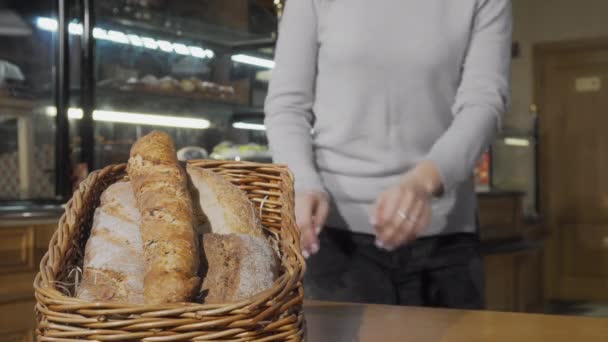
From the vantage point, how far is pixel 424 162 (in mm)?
1125

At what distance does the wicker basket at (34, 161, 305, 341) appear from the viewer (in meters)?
0.62

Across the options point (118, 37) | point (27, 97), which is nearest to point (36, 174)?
point (27, 97)

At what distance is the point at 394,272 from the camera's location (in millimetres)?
1311

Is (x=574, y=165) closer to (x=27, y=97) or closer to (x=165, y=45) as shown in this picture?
(x=165, y=45)

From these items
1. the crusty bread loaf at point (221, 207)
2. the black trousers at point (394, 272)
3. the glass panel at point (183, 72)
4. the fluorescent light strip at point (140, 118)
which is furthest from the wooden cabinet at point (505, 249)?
the crusty bread loaf at point (221, 207)

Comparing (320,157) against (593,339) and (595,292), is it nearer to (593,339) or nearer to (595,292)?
(593,339)

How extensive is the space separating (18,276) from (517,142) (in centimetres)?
385

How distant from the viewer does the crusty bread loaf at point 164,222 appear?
659 mm

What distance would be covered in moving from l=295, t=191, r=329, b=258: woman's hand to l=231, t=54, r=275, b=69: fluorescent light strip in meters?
2.72

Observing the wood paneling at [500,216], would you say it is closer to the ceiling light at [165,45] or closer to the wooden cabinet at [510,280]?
the wooden cabinet at [510,280]

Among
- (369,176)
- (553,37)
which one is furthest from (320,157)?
(553,37)

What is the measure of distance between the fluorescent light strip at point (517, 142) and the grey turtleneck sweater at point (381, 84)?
13.2 ft

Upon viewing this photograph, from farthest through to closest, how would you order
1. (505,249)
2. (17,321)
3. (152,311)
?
(505,249)
(17,321)
(152,311)

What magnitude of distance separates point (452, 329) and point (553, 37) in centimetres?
605
